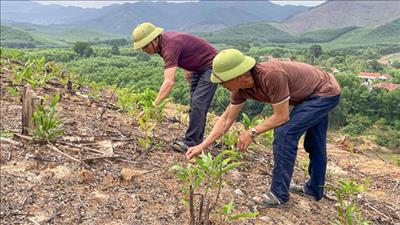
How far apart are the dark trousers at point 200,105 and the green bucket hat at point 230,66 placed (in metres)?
1.53

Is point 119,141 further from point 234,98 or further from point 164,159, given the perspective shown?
point 234,98

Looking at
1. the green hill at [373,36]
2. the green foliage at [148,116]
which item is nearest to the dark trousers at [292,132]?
the green foliage at [148,116]

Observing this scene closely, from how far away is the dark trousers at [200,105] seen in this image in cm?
461

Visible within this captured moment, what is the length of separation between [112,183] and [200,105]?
4.66 feet

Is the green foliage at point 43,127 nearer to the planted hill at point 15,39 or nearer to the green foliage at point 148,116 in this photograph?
the green foliage at point 148,116

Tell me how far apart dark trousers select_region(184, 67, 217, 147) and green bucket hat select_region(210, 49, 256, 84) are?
153 centimetres

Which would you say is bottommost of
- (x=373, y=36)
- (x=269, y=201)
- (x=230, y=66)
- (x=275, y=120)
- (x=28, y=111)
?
(x=373, y=36)

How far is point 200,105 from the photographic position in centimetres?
460

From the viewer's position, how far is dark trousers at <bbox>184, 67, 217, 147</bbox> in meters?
4.61

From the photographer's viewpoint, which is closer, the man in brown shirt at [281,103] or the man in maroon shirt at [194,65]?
the man in brown shirt at [281,103]

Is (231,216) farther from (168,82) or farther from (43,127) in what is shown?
(43,127)

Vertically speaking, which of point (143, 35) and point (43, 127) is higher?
point (143, 35)

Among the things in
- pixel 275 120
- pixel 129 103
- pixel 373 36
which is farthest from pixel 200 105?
pixel 373 36

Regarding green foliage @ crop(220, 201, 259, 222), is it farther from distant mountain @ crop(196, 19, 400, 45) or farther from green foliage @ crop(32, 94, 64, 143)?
distant mountain @ crop(196, 19, 400, 45)
